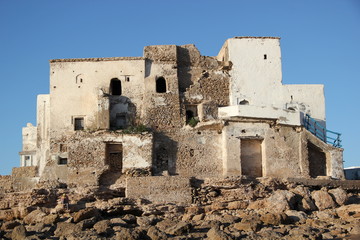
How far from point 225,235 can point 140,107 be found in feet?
44.6

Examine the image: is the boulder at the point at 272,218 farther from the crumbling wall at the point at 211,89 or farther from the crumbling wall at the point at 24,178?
the crumbling wall at the point at 24,178

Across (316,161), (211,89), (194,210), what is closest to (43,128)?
(211,89)

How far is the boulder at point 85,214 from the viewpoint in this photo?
1030 inches

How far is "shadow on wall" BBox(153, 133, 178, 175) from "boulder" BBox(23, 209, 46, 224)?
7809 mm

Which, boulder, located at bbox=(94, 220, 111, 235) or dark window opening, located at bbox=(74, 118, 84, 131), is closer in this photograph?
boulder, located at bbox=(94, 220, 111, 235)

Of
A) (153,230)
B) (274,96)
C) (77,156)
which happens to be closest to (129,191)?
(77,156)

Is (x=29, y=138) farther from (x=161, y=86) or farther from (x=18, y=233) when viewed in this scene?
(x=18, y=233)

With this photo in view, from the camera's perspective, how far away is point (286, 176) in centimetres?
3341

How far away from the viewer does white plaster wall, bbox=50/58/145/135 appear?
34.5m

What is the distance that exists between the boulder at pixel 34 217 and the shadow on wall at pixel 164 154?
7809mm

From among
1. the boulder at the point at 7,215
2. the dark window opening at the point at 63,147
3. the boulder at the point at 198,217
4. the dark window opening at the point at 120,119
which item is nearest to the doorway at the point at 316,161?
the boulder at the point at 198,217

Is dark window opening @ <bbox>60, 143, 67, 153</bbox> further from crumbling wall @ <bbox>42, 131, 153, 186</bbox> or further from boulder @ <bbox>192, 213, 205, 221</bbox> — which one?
boulder @ <bbox>192, 213, 205, 221</bbox>

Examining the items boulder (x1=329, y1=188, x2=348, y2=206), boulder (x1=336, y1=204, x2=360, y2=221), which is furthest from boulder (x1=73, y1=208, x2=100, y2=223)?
boulder (x1=329, y1=188, x2=348, y2=206)

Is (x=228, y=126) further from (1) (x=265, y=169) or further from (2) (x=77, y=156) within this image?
(2) (x=77, y=156)
